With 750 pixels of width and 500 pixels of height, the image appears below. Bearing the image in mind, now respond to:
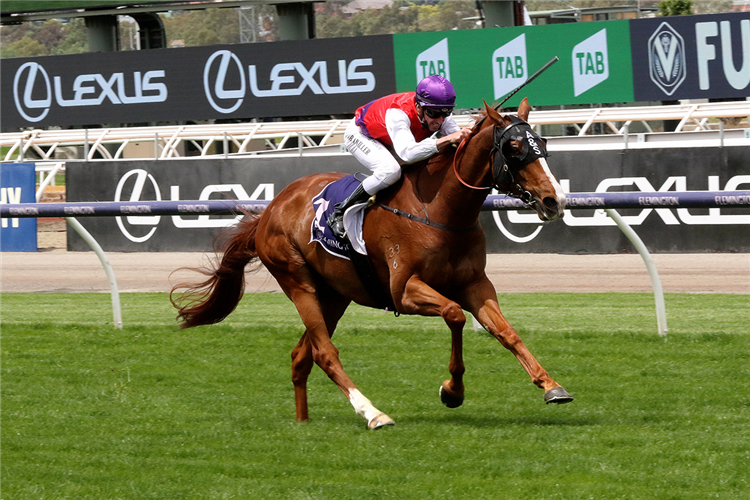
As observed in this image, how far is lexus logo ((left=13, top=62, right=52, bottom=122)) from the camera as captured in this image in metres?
21.4

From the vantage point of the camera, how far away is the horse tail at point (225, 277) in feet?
20.8

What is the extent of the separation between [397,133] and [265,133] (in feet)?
48.4

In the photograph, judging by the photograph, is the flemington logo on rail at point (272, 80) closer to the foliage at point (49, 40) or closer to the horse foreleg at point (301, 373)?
the horse foreleg at point (301, 373)

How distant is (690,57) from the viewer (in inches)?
667

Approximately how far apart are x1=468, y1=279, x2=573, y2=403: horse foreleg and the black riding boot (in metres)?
0.81

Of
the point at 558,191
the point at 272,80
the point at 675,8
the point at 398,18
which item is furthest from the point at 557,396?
the point at 398,18

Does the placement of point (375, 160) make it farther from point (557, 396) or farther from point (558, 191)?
point (557, 396)

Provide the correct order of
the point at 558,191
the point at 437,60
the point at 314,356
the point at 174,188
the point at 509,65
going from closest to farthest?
the point at 558,191 → the point at 314,356 → the point at 174,188 → the point at 509,65 → the point at 437,60

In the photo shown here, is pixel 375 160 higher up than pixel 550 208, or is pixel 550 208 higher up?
pixel 375 160

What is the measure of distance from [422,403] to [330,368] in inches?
24.5

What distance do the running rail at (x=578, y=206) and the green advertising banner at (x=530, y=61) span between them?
9.62 metres

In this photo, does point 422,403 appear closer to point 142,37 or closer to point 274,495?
point 274,495

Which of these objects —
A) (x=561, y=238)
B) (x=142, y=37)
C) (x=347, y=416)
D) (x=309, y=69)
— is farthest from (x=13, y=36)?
(x=347, y=416)

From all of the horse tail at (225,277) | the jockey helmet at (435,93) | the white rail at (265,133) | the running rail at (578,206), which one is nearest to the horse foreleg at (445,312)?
the jockey helmet at (435,93)
